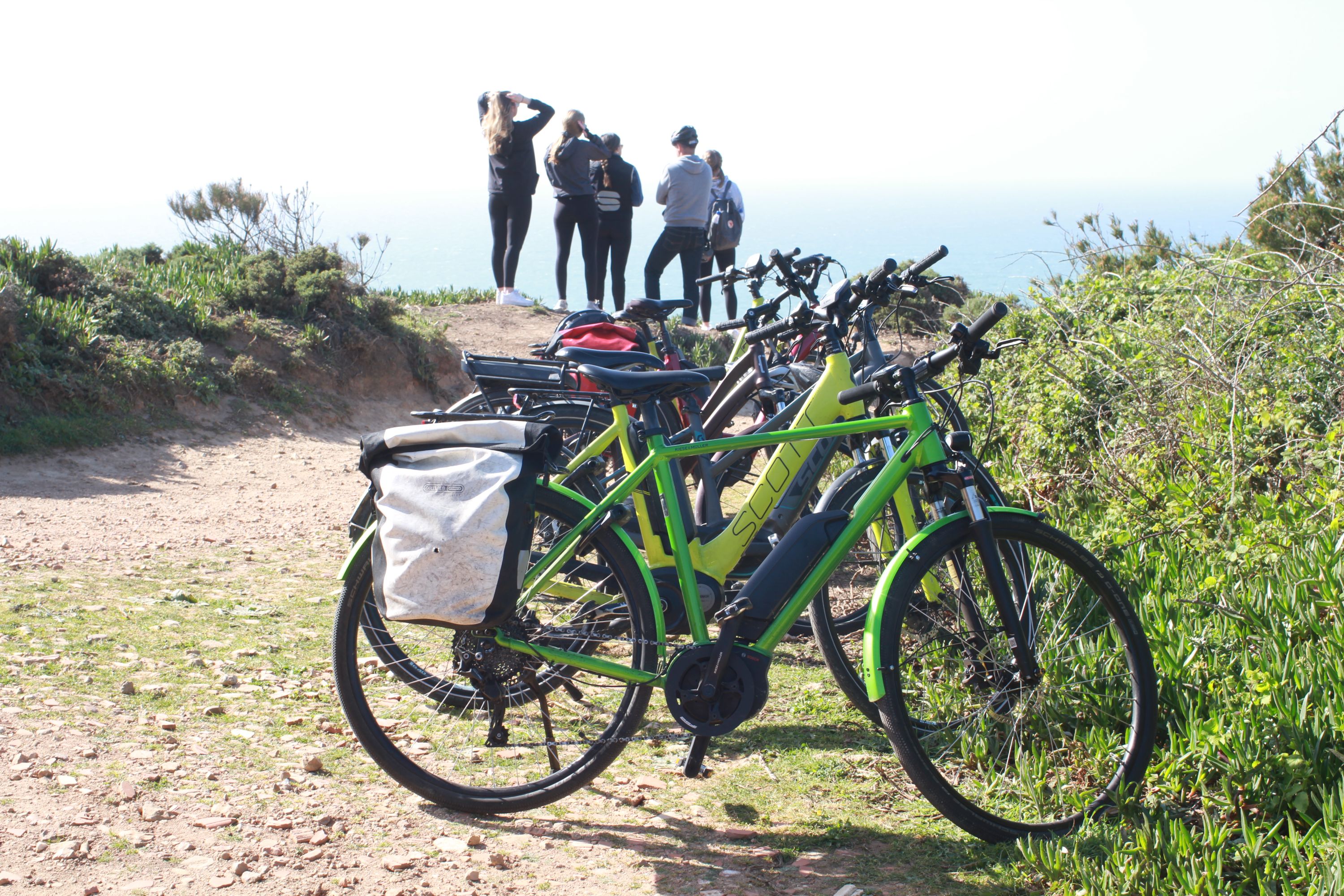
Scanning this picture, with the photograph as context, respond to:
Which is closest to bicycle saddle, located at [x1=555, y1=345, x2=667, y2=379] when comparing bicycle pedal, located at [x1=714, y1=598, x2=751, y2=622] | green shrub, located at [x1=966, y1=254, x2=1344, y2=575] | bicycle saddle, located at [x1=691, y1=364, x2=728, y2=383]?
bicycle saddle, located at [x1=691, y1=364, x2=728, y2=383]

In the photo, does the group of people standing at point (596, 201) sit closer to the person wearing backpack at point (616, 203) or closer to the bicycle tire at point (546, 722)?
the person wearing backpack at point (616, 203)

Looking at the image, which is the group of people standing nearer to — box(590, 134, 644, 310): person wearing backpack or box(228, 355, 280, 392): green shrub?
box(590, 134, 644, 310): person wearing backpack

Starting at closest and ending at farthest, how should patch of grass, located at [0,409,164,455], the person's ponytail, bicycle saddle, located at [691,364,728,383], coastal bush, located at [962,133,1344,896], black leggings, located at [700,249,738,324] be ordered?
1. coastal bush, located at [962,133,1344,896]
2. bicycle saddle, located at [691,364,728,383]
3. patch of grass, located at [0,409,164,455]
4. the person's ponytail
5. black leggings, located at [700,249,738,324]

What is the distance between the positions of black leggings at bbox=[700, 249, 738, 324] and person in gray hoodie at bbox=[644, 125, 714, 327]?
60 cm

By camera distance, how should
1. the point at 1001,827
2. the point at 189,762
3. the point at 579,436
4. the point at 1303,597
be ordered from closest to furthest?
the point at 1001,827, the point at 1303,597, the point at 189,762, the point at 579,436

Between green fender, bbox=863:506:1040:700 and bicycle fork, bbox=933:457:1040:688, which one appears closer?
green fender, bbox=863:506:1040:700

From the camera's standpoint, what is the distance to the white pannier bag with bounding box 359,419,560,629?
2.72 metres

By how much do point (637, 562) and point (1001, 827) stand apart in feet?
3.98

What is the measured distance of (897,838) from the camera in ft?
9.79

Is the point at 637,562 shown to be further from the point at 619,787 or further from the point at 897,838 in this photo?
the point at 897,838

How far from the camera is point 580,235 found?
10531 millimetres

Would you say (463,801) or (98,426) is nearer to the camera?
(463,801)

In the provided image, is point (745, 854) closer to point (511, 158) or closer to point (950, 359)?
point (950, 359)

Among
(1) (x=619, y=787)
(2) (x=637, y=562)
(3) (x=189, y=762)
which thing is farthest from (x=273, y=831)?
(2) (x=637, y=562)
